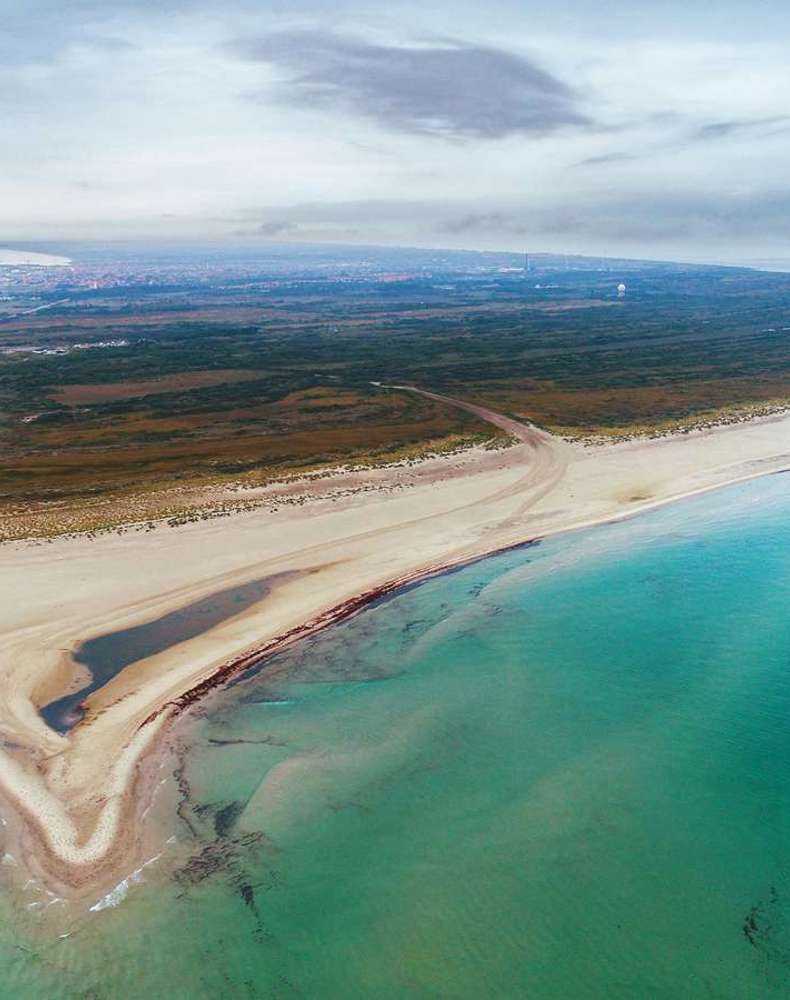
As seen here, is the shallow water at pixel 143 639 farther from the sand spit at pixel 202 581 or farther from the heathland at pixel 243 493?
the sand spit at pixel 202 581

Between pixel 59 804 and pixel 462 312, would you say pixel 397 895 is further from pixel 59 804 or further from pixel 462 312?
pixel 462 312

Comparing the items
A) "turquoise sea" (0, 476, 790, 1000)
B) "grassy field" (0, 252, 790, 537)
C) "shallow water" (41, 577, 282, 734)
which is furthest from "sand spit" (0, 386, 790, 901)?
"grassy field" (0, 252, 790, 537)

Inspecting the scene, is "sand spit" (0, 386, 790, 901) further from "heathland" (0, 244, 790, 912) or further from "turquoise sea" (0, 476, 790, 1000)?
"turquoise sea" (0, 476, 790, 1000)

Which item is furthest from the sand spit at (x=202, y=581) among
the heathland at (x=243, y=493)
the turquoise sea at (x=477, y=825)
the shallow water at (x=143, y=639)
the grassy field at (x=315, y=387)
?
the grassy field at (x=315, y=387)

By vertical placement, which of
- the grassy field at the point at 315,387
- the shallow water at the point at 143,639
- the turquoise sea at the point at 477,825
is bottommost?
the turquoise sea at the point at 477,825

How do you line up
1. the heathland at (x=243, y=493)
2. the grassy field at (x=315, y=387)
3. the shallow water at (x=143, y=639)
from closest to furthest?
the heathland at (x=243, y=493)
the shallow water at (x=143, y=639)
the grassy field at (x=315, y=387)

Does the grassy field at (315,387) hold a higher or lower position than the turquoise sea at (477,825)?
higher

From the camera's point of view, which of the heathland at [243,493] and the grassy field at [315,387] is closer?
the heathland at [243,493]
